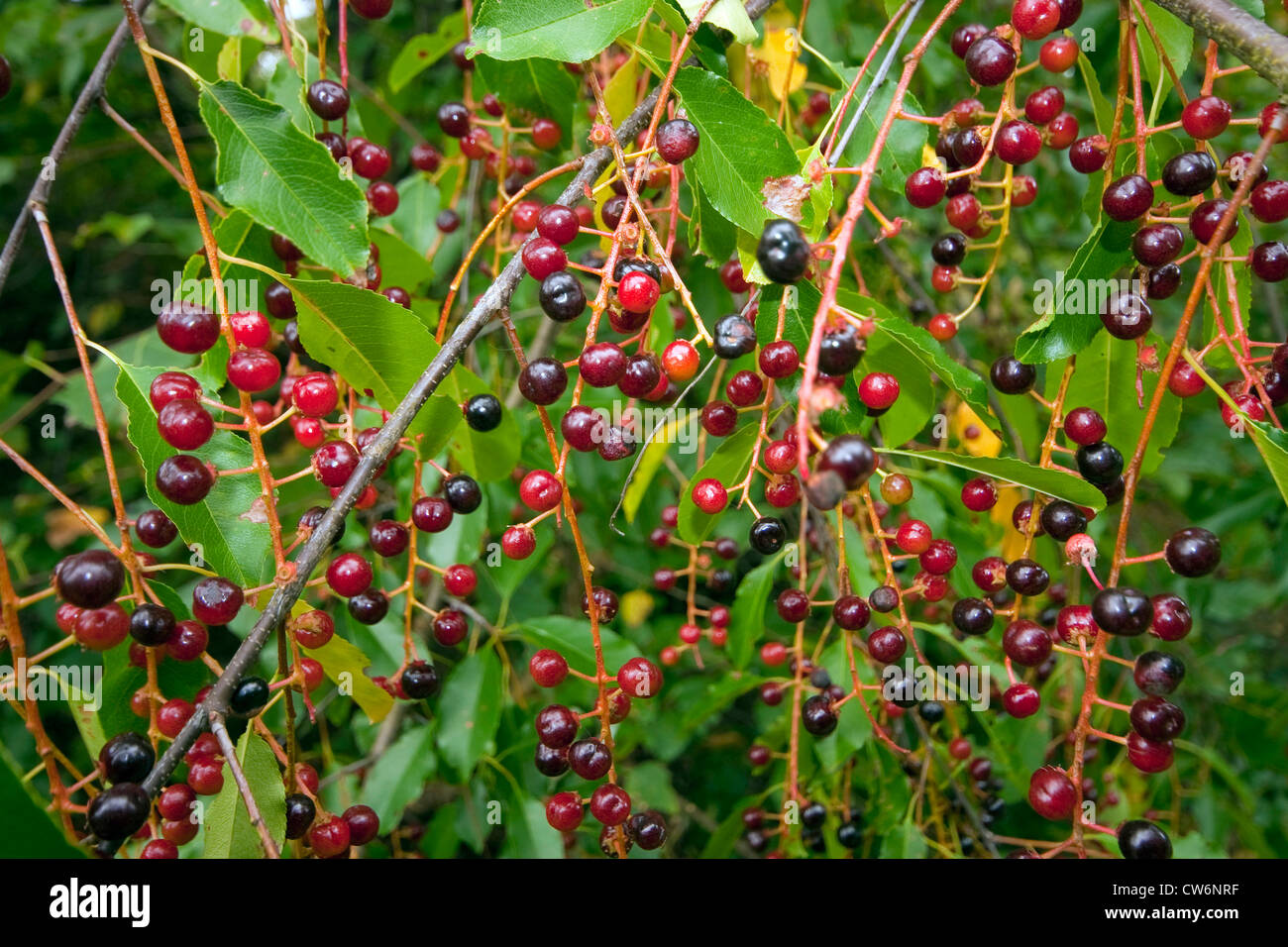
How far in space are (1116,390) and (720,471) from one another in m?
0.59

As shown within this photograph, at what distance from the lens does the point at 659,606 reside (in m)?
2.94

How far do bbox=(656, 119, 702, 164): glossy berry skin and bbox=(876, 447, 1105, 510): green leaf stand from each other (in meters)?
0.47

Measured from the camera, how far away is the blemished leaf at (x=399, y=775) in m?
1.85

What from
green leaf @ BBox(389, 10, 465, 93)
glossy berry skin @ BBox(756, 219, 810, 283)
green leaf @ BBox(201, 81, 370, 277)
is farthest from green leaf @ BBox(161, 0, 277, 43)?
glossy berry skin @ BBox(756, 219, 810, 283)

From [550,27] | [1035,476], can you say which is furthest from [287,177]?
[1035,476]

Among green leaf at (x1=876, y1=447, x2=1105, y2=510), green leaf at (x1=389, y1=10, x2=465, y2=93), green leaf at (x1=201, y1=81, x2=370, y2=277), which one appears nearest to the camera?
green leaf at (x1=876, y1=447, x2=1105, y2=510)

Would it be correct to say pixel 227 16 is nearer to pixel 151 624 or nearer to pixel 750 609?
pixel 151 624

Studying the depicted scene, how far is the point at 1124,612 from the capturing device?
977mm

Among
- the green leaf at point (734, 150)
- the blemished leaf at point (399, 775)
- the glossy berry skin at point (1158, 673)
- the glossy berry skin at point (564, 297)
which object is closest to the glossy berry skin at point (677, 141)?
the green leaf at point (734, 150)

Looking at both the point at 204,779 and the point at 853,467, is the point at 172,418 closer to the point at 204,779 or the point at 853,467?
the point at 204,779

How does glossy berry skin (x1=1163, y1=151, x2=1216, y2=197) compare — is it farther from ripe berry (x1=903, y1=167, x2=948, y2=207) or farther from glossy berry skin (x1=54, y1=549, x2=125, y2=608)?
glossy berry skin (x1=54, y1=549, x2=125, y2=608)

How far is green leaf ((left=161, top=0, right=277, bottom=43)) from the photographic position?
1354mm
